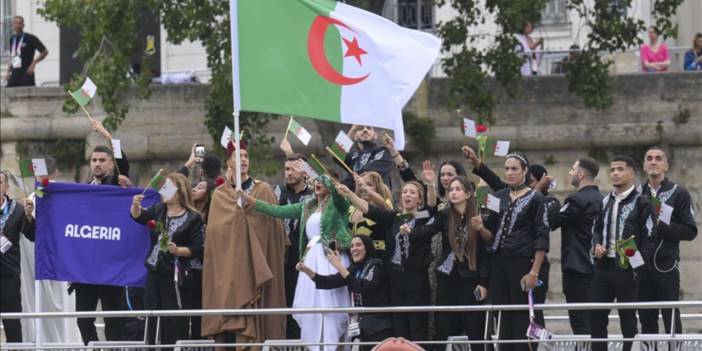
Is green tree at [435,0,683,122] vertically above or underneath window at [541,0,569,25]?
underneath

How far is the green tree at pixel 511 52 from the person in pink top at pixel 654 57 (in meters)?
1.41

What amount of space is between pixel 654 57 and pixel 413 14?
3.54 m

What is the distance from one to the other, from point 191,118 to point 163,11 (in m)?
2.98

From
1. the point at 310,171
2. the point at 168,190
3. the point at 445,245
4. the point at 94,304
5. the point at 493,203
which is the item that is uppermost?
the point at 310,171

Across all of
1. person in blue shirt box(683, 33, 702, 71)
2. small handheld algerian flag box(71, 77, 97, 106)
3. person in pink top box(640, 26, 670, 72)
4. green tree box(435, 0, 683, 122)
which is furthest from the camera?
person in pink top box(640, 26, 670, 72)

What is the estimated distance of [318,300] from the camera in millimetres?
19234

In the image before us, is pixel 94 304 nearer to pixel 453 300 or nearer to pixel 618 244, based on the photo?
pixel 453 300

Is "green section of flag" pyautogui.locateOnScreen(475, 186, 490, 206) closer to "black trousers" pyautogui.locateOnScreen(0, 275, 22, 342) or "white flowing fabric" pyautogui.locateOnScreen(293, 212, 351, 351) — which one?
"white flowing fabric" pyautogui.locateOnScreen(293, 212, 351, 351)

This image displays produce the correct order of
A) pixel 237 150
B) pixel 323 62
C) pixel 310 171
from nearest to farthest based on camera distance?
pixel 237 150
pixel 323 62
pixel 310 171

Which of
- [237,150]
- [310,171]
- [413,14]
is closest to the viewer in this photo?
[237,150]

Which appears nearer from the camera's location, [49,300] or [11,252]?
[11,252]

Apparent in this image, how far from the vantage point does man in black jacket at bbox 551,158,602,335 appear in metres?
19.5

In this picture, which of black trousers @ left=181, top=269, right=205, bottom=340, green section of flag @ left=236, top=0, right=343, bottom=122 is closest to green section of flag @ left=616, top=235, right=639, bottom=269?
green section of flag @ left=236, top=0, right=343, bottom=122

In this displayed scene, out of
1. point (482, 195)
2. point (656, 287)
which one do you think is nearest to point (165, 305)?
point (482, 195)
